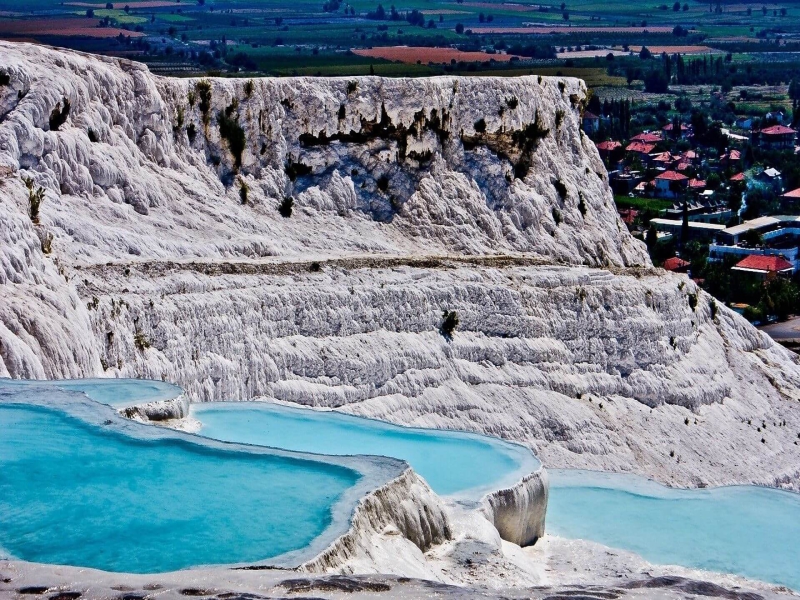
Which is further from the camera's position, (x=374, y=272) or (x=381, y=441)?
(x=374, y=272)

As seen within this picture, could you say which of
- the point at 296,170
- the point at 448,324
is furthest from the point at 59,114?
the point at 448,324

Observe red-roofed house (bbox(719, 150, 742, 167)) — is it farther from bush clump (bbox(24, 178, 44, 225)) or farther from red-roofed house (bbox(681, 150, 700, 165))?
bush clump (bbox(24, 178, 44, 225))

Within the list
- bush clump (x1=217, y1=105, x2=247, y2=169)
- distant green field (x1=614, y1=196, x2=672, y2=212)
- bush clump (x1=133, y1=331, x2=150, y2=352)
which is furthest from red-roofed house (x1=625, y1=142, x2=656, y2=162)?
bush clump (x1=133, y1=331, x2=150, y2=352)

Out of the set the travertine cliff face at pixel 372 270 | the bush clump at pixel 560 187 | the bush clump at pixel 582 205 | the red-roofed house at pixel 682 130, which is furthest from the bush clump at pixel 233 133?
the red-roofed house at pixel 682 130

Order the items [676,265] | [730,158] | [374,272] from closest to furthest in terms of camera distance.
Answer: [374,272] → [676,265] → [730,158]

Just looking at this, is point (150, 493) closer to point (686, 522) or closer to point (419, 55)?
point (686, 522)

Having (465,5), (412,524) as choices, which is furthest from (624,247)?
(465,5)

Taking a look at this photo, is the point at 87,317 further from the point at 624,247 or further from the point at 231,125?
the point at 624,247
